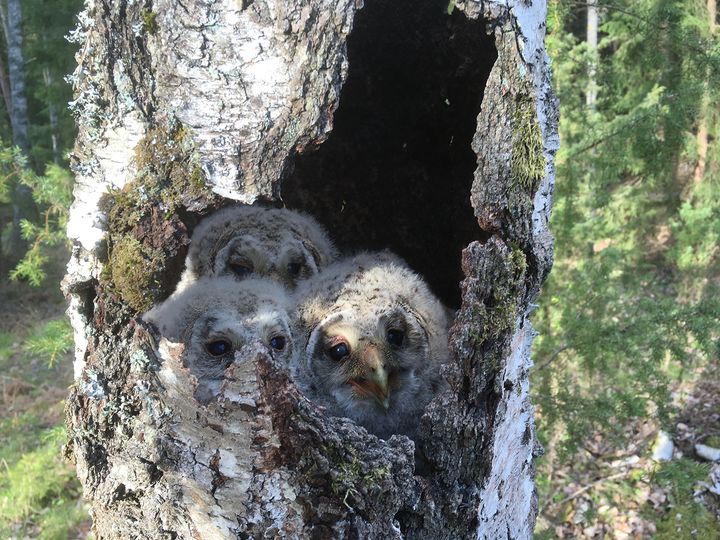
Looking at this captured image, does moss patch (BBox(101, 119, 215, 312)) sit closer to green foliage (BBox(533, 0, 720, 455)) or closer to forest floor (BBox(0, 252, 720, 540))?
forest floor (BBox(0, 252, 720, 540))

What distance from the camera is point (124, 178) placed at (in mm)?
1841

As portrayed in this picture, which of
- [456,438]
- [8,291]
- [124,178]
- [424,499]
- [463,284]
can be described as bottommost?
[8,291]

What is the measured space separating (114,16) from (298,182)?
168 centimetres

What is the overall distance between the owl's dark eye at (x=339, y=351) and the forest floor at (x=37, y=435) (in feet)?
5.93

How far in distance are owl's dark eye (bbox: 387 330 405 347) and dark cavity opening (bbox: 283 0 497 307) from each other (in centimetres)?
59

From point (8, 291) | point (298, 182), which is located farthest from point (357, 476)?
point (8, 291)

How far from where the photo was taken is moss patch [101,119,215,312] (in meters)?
1.79

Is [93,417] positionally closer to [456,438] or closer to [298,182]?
[456,438]

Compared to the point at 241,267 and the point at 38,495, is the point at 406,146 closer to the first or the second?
the point at 241,267

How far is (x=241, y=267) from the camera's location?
3061 millimetres

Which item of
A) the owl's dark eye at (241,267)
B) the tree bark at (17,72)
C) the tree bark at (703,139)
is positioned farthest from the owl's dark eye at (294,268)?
the tree bark at (703,139)

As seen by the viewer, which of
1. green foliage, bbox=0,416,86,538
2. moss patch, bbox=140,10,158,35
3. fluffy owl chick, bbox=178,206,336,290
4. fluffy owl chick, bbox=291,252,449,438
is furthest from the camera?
green foliage, bbox=0,416,86,538

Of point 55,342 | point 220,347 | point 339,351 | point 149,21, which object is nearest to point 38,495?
point 55,342

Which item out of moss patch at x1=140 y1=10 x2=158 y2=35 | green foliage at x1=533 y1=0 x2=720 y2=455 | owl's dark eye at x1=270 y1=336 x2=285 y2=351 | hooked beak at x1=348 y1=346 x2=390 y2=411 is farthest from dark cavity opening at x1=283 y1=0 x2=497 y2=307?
green foliage at x1=533 y1=0 x2=720 y2=455
